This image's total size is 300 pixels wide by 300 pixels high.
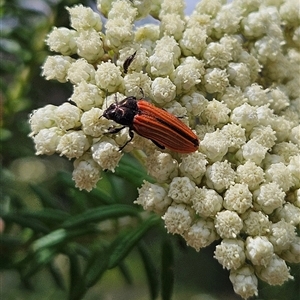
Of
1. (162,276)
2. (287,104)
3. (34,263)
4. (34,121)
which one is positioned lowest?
(34,263)

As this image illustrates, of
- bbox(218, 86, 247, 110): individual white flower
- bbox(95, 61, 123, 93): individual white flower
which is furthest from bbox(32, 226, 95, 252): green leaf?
bbox(218, 86, 247, 110): individual white flower

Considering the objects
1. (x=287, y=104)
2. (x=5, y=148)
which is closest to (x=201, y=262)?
(x=5, y=148)

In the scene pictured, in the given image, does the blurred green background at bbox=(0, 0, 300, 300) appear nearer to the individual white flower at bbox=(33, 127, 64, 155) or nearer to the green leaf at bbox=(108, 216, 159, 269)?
the green leaf at bbox=(108, 216, 159, 269)

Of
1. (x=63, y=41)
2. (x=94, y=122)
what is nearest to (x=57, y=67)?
(x=63, y=41)

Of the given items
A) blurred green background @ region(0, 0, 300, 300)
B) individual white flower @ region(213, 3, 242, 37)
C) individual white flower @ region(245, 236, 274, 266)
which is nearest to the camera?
individual white flower @ region(245, 236, 274, 266)

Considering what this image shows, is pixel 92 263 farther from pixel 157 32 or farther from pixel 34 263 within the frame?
pixel 157 32

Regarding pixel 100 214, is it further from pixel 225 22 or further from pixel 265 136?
pixel 225 22
